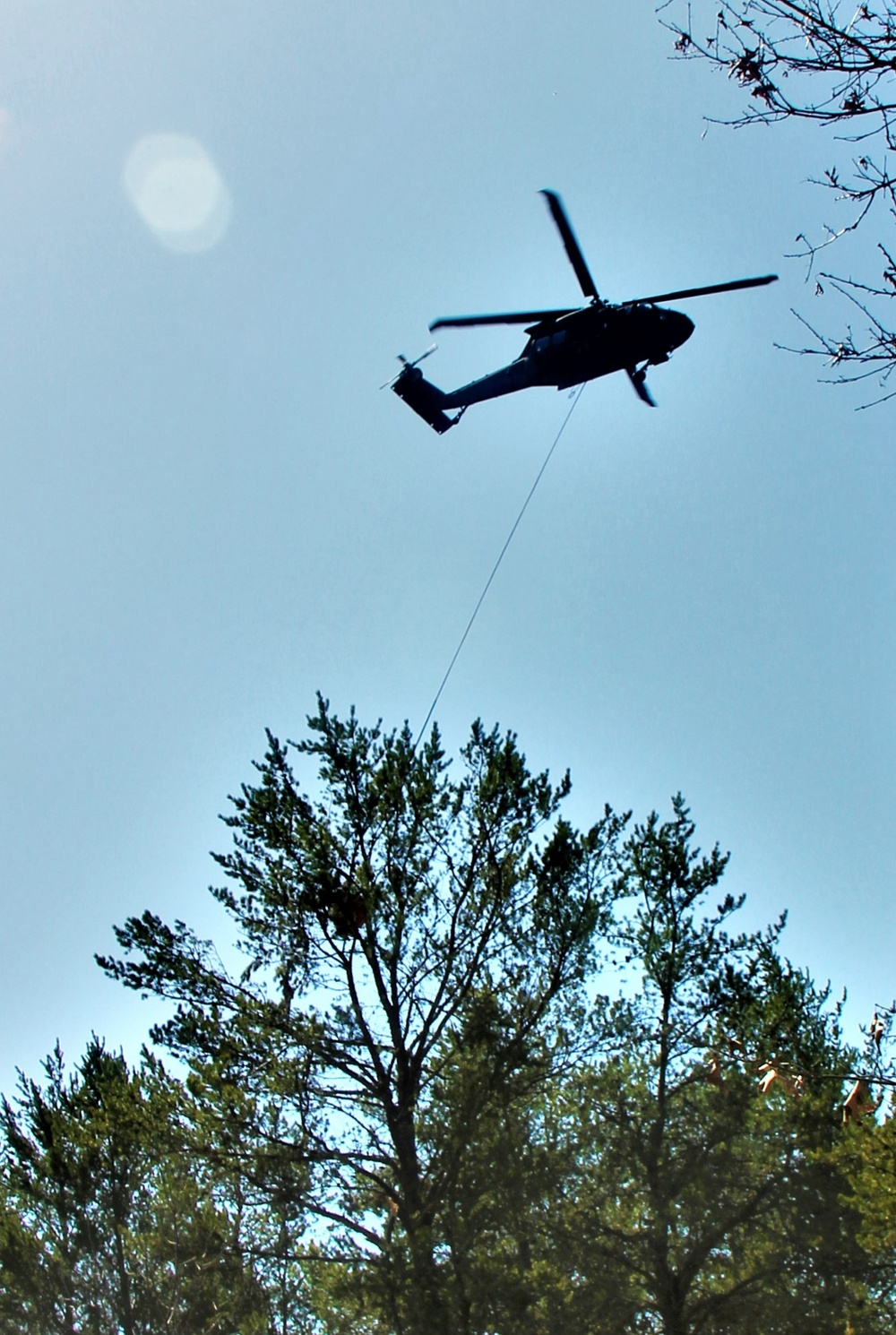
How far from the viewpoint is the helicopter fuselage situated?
39.8 ft

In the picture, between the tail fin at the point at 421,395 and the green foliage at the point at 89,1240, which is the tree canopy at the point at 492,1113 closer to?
the green foliage at the point at 89,1240

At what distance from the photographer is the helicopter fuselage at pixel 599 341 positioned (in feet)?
39.8

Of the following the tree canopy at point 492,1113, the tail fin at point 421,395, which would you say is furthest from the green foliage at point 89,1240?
the tail fin at point 421,395

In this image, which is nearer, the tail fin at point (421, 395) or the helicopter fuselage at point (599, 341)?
the helicopter fuselage at point (599, 341)

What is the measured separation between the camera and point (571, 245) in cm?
1115

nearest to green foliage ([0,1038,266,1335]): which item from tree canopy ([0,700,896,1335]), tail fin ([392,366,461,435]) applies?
tree canopy ([0,700,896,1335])

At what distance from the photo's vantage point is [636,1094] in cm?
1109

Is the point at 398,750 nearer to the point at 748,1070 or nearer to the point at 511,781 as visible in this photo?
the point at 511,781

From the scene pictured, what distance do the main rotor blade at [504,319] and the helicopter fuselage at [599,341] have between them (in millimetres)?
133

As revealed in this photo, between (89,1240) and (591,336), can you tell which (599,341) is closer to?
(591,336)

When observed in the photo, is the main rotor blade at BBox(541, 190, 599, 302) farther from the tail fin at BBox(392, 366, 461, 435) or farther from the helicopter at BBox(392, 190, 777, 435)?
the tail fin at BBox(392, 366, 461, 435)

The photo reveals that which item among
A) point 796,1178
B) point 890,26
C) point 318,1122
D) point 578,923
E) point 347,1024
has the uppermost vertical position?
point 890,26

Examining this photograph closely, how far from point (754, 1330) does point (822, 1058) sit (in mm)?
3370

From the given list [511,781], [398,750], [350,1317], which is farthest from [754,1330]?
[398,750]
